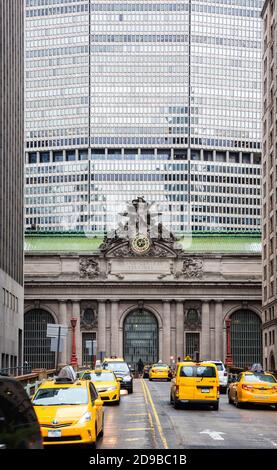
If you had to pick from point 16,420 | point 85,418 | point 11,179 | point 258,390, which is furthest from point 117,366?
point 16,420

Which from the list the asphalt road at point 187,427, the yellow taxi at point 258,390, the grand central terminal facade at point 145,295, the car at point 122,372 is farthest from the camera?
the grand central terminal facade at point 145,295

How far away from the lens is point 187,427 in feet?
93.5

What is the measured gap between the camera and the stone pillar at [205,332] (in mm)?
119312

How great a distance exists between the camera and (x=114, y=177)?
18900 centimetres

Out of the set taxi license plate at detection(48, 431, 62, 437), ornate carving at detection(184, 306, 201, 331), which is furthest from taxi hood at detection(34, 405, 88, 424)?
ornate carving at detection(184, 306, 201, 331)

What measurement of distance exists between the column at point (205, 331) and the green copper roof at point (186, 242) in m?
7.84

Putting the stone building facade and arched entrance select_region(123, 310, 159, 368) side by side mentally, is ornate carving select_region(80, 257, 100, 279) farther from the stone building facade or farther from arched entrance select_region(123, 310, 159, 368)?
arched entrance select_region(123, 310, 159, 368)

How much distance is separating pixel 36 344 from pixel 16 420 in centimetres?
10812

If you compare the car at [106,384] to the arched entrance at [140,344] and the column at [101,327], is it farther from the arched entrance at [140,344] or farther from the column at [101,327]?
the arched entrance at [140,344]

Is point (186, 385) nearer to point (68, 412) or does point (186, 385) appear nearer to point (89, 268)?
point (68, 412)

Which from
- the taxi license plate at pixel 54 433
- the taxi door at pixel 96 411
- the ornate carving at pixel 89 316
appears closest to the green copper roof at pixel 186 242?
the ornate carving at pixel 89 316

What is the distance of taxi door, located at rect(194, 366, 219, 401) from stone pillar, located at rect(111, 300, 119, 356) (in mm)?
80682

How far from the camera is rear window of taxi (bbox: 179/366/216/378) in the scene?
37906 mm
